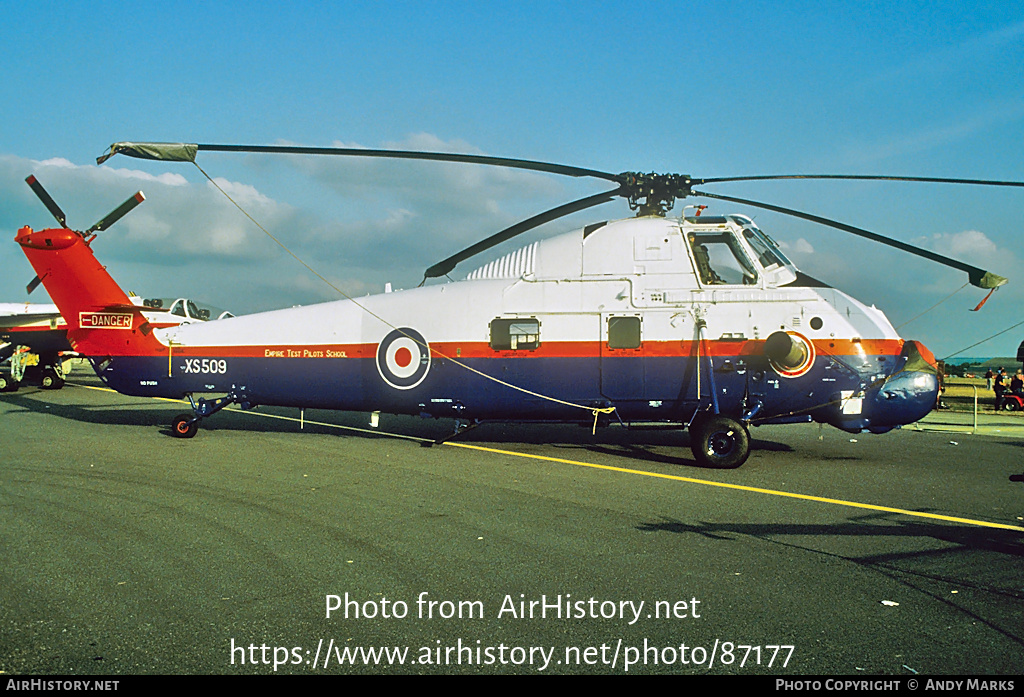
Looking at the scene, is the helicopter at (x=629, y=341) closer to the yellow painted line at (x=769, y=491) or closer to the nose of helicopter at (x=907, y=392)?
the nose of helicopter at (x=907, y=392)

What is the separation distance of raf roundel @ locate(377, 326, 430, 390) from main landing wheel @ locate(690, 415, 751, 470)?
16.0ft

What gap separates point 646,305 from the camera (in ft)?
35.3

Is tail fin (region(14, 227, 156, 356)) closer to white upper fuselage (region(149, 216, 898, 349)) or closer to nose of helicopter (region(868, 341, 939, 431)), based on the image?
white upper fuselage (region(149, 216, 898, 349))

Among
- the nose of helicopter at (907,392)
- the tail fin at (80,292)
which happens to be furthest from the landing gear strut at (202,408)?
the nose of helicopter at (907,392)

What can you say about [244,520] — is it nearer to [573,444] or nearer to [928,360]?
[573,444]

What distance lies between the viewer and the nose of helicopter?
10398mm

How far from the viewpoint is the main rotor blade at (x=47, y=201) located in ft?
43.8

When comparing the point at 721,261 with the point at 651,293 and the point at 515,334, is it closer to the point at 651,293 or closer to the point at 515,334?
the point at 651,293

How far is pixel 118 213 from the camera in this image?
13555 mm

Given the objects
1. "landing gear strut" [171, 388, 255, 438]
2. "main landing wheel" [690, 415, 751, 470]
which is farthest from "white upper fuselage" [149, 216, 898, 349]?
"landing gear strut" [171, 388, 255, 438]

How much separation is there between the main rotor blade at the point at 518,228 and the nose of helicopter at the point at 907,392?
18.0 ft

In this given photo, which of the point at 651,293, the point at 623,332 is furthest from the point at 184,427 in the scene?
the point at 651,293

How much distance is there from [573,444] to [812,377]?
4.67 m

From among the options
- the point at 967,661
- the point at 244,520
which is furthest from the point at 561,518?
the point at 967,661
